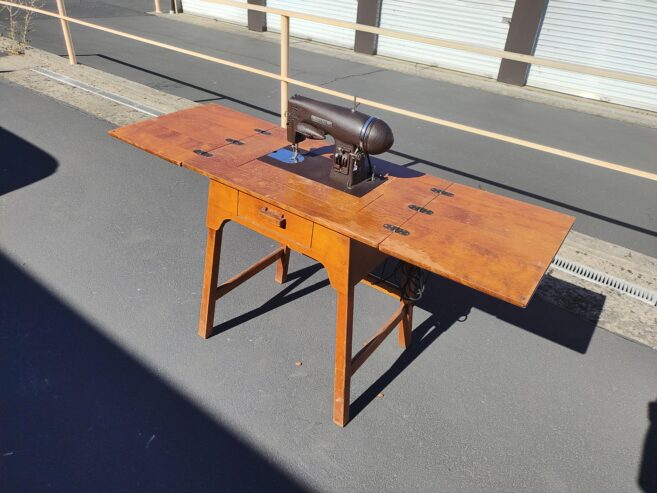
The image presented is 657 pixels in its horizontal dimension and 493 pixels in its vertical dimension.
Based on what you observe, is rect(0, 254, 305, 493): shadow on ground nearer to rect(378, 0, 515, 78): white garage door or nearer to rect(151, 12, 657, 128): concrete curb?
rect(151, 12, 657, 128): concrete curb

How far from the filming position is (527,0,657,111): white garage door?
7.57 metres

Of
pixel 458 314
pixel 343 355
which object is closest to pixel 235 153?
pixel 343 355

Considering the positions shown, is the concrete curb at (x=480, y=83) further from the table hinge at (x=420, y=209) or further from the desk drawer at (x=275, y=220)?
the desk drawer at (x=275, y=220)

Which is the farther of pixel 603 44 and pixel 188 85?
pixel 603 44

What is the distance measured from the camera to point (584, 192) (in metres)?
4.74

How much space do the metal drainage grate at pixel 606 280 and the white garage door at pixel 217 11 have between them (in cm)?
1076

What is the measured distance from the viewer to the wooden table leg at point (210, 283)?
2410 mm

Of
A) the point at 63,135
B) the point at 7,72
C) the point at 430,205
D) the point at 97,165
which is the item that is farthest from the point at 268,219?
the point at 7,72

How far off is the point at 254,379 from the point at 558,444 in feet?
4.77

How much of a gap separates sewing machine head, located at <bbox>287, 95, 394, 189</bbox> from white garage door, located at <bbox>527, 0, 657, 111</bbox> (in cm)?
771

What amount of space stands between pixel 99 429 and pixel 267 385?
2.49ft

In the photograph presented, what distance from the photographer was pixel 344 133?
1984 mm

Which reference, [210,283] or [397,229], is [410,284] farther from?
[210,283]

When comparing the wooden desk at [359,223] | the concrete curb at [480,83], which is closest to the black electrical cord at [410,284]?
the wooden desk at [359,223]
